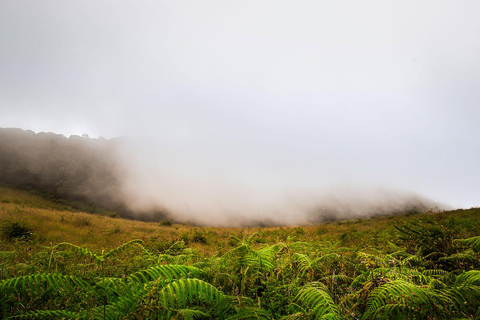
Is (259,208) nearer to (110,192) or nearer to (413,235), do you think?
(110,192)

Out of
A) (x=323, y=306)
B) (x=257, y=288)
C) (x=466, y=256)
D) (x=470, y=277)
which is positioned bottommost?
(x=257, y=288)

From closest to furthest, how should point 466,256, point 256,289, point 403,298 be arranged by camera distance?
point 403,298 < point 256,289 < point 466,256

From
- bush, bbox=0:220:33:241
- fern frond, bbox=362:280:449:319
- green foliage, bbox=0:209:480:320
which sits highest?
fern frond, bbox=362:280:449:319

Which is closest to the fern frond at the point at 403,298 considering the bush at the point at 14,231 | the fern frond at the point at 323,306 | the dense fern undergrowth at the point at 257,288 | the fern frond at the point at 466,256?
the dense fern undergrowth at the point at 257,288

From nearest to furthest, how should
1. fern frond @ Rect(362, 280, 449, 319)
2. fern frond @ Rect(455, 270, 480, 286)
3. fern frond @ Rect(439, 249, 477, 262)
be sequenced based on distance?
fern frond @ Rect(362, 280, 449, 319)
fern frond @ Rect(455, 270, 480, 286)
fern frond @ Rect(439, 249, 477, 262)

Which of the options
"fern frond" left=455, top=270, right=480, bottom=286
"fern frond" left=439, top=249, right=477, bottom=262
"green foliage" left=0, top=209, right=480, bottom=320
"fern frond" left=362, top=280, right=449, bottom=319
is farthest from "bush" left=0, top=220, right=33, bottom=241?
"fern frond" left=439, top=249, right=477, bottom=262

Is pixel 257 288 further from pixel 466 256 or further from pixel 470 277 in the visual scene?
→ pixel 466 256

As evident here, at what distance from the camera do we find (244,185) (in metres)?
78.9

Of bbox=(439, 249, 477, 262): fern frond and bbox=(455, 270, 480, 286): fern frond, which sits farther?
bbox=(439, 249, 477, 262): fern frond

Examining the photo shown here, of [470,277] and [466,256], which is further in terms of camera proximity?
[466,256]

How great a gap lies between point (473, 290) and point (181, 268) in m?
2.36

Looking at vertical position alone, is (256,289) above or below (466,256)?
below

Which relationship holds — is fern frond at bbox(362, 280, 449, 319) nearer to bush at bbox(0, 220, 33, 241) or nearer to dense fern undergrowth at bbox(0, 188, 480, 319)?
dense fern undergrowth at bbox(0, 188, 480, 319)

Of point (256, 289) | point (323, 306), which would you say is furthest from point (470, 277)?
point (256, 289)
